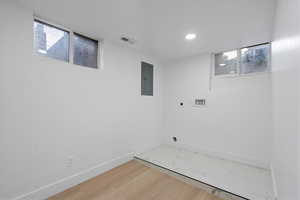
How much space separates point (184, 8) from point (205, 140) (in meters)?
2.75

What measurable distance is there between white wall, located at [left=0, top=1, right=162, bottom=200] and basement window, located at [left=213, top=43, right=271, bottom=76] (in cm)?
205

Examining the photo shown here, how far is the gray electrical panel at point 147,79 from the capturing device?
3395 millimetres

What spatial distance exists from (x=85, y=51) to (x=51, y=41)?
20.0 inches

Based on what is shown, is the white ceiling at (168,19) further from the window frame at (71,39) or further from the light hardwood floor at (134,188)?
the light hardwood floor at (134,188)

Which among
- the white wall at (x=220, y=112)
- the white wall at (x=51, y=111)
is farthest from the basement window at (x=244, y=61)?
the white wall at (x=51, y=111)

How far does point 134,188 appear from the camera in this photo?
208cm

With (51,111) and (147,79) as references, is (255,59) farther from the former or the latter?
(51,111)

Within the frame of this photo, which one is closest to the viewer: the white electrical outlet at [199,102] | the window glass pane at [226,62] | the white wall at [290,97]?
the white wall at [290,97]

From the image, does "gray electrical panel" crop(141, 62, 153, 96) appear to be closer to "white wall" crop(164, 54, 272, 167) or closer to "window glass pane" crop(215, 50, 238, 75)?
"white wall" crop(164, 54, 272, 167)

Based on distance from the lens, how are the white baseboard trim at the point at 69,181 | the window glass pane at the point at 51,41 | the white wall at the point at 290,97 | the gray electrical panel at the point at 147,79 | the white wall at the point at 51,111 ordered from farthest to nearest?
1. the gray electrical panel at the point at 147,79
2. the window glass pane at the point at 51,41
3. the white baseboard trim at the point at 69,181
4. the white wall at the point at 51,111
5. the white wall at the point at 290,97

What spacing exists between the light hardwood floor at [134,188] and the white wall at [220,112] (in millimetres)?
1369

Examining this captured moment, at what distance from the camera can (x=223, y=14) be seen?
1.77 metres

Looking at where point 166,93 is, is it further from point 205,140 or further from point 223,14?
point 223,14

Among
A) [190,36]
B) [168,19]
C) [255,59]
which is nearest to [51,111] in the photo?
Answer: [168,19]
